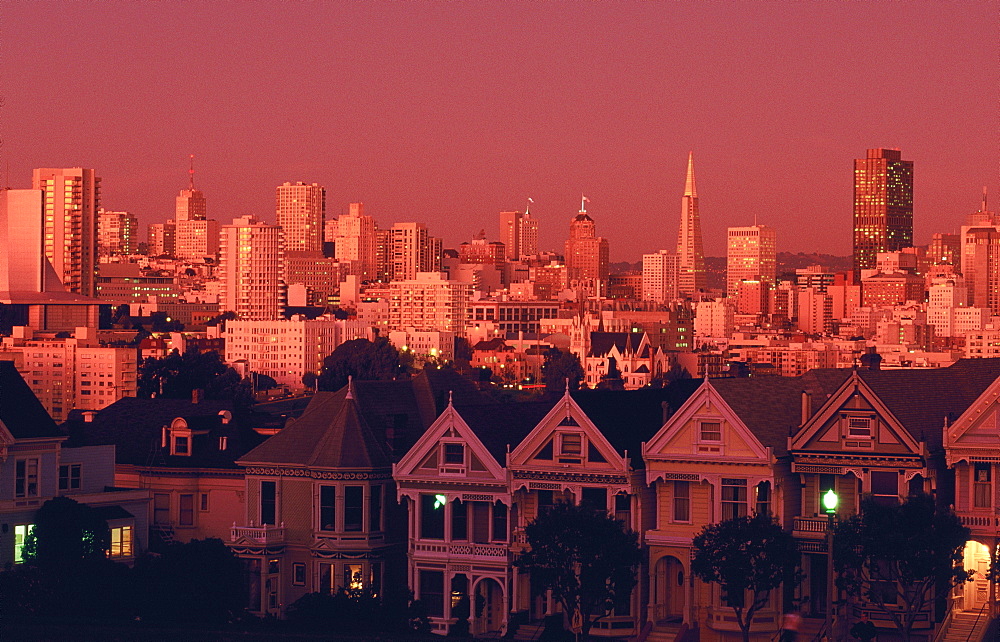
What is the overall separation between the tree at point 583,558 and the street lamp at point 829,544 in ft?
13.7

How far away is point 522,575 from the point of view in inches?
1837

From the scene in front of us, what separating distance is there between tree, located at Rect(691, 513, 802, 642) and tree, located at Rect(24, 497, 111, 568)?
15.6 m

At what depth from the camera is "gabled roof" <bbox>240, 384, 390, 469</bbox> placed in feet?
161

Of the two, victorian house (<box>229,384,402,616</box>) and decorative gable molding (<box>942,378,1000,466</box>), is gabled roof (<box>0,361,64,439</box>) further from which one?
decorative gable molding (<box>942,378,1000,466</box>)

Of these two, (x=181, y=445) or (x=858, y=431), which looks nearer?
(x=858, y=431)

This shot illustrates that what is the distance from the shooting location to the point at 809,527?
4391 cm

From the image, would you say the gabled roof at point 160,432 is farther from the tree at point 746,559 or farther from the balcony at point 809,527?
the balcony at point 809,527

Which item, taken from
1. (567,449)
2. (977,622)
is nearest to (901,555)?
(977,622)

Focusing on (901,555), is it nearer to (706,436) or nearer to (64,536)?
(706,436)

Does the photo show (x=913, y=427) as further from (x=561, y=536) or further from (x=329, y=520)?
(x=329, y=520)

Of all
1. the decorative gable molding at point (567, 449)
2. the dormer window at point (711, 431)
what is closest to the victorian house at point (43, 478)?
the decorative gable molding at point (567, 449)

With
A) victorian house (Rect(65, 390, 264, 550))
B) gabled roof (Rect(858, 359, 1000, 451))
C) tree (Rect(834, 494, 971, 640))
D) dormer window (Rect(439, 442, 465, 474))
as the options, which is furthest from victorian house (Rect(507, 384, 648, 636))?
victorian house (Rect(65, 390, 264, 550))

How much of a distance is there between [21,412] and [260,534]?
22.8 ft

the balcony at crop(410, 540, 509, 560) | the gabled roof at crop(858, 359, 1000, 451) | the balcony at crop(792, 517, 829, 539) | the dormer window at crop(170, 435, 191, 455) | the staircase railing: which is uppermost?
the gabled roof at crop(858, 359, 1000, 451)
